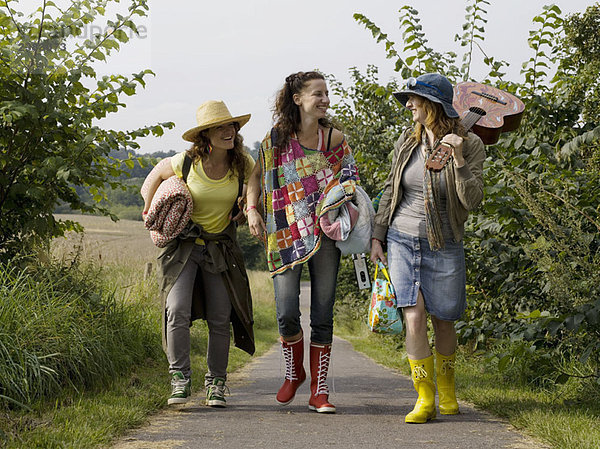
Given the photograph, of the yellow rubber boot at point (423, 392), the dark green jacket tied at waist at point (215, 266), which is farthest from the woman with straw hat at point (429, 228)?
the dark green jacket tied at waist at point (215, 266)

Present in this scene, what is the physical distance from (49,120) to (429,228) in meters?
3.17

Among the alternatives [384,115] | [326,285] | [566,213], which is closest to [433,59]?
[566,213]

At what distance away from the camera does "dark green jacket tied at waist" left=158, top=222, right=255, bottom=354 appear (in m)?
5.12

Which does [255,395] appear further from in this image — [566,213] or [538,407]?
[566,213]

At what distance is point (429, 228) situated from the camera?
4.51 meters

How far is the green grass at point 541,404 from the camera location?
3748mm

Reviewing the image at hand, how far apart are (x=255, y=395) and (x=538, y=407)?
2128 mm

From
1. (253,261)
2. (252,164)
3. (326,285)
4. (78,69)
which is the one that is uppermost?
(78,69)

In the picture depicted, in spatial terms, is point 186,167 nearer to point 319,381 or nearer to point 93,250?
point 319,381

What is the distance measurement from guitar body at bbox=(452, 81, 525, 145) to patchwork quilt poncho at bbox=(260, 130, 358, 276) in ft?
2.77

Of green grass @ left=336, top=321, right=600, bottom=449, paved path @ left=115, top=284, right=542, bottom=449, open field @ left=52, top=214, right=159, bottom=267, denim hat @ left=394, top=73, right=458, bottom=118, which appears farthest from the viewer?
open field @ left=52, top=214, right=159, bottom=267

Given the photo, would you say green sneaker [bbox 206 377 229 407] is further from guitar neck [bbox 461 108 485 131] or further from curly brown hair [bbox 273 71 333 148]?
guitar neck [bbox 461 108 485 131]

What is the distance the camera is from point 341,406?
5.09m

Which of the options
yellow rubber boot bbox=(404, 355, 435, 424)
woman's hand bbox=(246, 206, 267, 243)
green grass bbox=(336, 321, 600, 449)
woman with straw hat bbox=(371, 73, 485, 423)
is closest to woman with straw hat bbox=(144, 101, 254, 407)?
woman's hand bbox=(246, 206, 267, 243)
